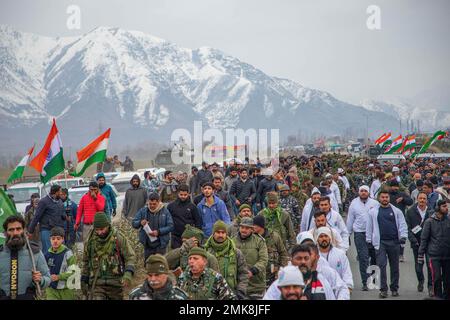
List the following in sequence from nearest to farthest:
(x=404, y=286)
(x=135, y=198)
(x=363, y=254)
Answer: (x=363, y=254), (x=404, y=286), (x=135, y=198)

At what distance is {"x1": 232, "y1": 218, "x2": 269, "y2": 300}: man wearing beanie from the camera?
9617mm

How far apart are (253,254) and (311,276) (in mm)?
2514

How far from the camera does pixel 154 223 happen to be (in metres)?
11.5

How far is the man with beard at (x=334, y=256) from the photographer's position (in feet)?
28.1

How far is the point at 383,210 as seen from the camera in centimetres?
1273

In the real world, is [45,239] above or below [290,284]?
below

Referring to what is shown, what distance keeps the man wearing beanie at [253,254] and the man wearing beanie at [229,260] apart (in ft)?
2.15

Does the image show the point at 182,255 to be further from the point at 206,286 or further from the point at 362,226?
the point at 362,226

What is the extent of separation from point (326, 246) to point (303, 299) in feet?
7.76

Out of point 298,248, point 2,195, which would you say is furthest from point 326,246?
point 2,195

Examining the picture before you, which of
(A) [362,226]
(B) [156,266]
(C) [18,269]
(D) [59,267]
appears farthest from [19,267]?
(A) [362,226]

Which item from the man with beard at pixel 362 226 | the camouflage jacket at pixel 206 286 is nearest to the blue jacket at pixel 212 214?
the man with beard at pixel 362 226

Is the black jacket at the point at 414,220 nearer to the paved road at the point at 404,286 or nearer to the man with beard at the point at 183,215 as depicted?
the paved road at the point at 404,286
